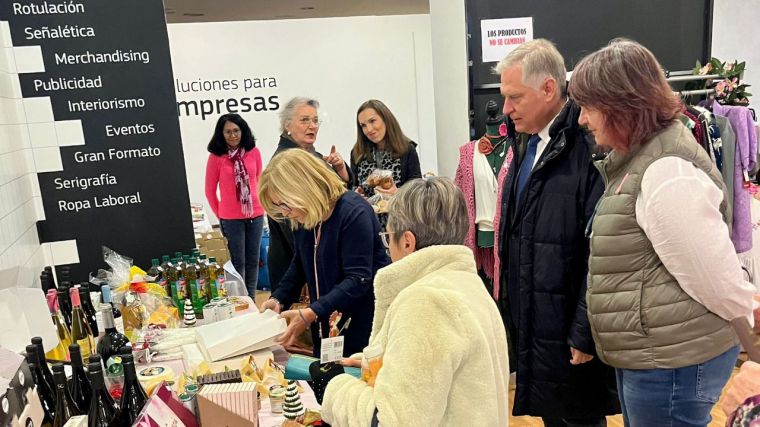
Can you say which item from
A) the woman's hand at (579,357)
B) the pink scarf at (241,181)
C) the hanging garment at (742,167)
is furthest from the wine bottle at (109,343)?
the hanging garment at (742,167)

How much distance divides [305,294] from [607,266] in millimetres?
1424

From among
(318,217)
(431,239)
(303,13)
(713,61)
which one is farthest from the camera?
(303,13)

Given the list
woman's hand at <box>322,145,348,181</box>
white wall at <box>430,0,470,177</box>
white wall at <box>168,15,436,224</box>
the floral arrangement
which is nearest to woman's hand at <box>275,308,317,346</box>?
woman's hand at <box>322,145,348,181</box>

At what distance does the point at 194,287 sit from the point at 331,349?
1.05m

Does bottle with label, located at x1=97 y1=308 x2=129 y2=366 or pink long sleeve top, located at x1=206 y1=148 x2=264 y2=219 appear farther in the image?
pink long sleeve top, located at x1=206 y1=148 x2=264 y2=219

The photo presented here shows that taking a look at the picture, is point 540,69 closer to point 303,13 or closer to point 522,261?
point 522,261

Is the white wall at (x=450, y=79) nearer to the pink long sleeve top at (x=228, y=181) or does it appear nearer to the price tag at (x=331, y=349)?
the pink long sleeve top at (x=228, y=181)

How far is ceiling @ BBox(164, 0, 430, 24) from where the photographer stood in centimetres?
791

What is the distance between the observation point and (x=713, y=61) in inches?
152

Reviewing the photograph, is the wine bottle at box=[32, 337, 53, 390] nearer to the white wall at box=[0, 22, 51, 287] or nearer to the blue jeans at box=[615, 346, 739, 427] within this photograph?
the white wall at box=[0, 22, 51, 287]

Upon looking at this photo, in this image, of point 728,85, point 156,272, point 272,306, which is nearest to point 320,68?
point 728,85

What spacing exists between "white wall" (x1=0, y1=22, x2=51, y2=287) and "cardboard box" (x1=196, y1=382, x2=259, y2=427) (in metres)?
1.14

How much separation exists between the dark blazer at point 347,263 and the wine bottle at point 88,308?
0.82 metres

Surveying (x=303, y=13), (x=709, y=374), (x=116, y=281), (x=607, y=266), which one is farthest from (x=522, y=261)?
(x=303, y=13)
